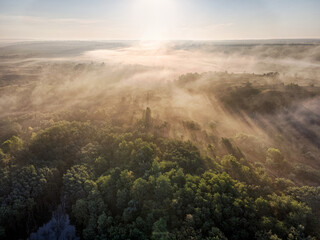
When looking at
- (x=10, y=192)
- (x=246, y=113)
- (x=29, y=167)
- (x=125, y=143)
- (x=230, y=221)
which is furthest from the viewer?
(x=246, y=113)

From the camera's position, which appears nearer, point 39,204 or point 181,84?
point 39,204

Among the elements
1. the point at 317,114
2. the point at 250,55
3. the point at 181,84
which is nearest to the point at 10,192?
the point at 317,114

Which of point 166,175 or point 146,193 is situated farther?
point 166,175

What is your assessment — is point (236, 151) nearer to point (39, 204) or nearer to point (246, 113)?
point (246, 113)

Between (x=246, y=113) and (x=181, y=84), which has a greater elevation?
(x=181, y=84)

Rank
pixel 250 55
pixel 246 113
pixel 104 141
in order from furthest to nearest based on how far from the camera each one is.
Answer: pixel 250 55 → pixel 246 113 → pixel 104 141

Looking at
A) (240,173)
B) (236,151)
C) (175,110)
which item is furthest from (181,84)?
(240,173)

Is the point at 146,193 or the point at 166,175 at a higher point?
the point at 166,175

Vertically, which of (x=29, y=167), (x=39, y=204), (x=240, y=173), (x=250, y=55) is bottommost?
(x=39, y=204)

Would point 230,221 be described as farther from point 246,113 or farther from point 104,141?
point 246,113
